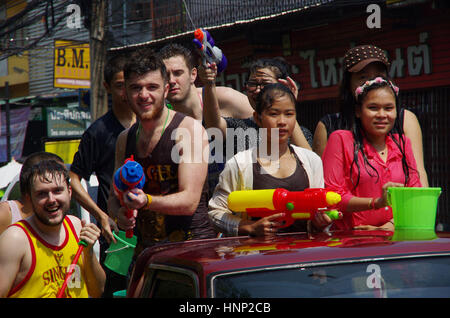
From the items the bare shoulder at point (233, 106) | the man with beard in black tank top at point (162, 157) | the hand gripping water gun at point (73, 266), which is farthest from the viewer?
the bare shoulder at point (233, 106)

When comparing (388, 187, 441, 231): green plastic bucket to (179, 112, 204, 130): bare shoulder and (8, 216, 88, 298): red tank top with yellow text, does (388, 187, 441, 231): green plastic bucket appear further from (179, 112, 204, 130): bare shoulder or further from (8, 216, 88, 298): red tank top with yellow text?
(8, 216, 88, 298): red tank top with yellow text

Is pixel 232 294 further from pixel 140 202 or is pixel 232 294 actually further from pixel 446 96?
pixel 446 96

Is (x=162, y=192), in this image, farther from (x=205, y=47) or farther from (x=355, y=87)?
(x=355, y=87)

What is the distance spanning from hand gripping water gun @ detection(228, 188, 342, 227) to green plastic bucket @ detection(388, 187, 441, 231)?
0.27 meters

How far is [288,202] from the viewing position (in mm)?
3244

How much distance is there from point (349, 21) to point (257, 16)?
2.31 meters

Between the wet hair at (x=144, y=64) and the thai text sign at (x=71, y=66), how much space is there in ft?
49.3

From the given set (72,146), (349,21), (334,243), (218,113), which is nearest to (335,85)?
(349,21)

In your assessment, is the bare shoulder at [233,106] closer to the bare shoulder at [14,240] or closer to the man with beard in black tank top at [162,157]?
the man with beard in black tank top at [162,157]

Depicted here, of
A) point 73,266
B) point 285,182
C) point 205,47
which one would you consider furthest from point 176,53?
point 73,266

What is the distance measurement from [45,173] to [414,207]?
6.73 feet

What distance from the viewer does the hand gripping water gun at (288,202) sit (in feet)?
10.4

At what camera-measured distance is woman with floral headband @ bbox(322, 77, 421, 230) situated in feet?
12.6

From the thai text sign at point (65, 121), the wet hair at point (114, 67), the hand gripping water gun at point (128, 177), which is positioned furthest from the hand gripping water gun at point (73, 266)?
the thai text sign at point (65, 121)
